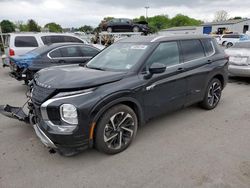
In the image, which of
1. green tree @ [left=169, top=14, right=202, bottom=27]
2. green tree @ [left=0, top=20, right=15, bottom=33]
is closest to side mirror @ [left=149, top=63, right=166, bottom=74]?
green tree @ [left=0, top=20, right=15, bottom=33]

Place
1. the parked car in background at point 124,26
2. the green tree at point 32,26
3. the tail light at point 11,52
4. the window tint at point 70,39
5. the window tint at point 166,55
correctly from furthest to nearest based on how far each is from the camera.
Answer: the green tree at point 32,26 → the parked car in background at point 124,26 → the window tint at point 70,39 → the tail light at point 11,52 → the window tint at point 166,55

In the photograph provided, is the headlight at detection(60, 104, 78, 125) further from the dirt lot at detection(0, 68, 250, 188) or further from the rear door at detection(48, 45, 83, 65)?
the rear door at detection(48, 45, 83, 65)

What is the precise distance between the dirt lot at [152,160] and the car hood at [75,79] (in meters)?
1.08

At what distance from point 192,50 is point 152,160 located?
97.4 inches

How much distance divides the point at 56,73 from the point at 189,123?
2.71 meters

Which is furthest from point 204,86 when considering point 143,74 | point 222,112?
point 143,74

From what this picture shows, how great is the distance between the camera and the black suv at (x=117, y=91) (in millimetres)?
2740

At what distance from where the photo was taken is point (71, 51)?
7.11 metres

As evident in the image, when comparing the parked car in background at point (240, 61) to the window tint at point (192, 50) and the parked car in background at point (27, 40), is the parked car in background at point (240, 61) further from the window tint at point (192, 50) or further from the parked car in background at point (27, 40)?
the parked car in background at point (27, 40)

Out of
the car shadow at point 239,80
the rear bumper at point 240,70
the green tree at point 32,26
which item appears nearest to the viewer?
the rear bumper at point 240,70

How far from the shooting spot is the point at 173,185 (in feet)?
8.31

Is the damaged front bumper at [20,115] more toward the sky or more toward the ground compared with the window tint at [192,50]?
more toward the ground

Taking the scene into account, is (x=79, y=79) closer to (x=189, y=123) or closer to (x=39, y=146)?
(x=39, y=146)


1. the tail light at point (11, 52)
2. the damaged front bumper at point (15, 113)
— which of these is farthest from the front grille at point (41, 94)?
the tail light at point (11, 52)
